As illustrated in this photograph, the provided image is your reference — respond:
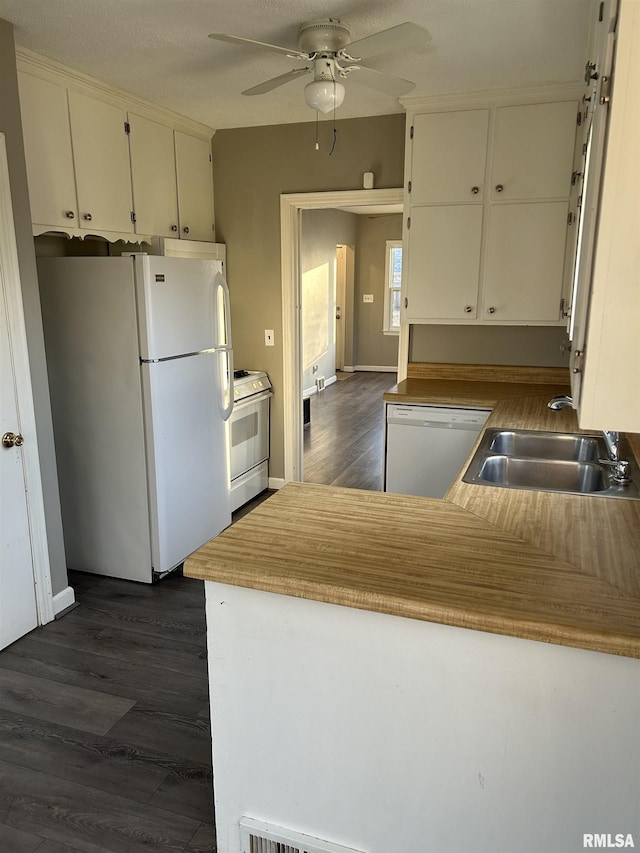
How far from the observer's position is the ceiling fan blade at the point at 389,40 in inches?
83.6

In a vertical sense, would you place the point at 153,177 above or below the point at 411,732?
above

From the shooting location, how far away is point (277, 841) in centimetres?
152

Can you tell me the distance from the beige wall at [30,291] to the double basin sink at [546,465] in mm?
1898

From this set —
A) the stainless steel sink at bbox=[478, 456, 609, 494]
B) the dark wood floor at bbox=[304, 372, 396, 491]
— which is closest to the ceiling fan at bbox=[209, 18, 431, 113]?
the stainless steel sink at bbox=[478, 456, 609, 494]

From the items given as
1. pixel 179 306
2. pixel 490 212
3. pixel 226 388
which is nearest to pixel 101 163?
pixel 179 306

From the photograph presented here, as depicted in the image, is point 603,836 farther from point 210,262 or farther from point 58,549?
point 210,262

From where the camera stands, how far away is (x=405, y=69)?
302cm

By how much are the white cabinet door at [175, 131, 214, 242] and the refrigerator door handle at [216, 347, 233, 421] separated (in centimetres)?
93

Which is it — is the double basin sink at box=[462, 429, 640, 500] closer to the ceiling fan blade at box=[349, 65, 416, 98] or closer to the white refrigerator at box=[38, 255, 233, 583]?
the ceiling fan blade at box=[349, 65, 416, 98]

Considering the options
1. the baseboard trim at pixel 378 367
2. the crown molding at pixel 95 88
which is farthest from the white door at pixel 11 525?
the baseboard trim at pixel 378 367

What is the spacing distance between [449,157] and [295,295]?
4.63ft

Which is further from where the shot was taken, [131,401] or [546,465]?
[131,401]

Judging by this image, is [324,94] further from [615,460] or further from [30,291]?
[615,460]

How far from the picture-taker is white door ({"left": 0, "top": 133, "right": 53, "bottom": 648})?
2.55 meters
